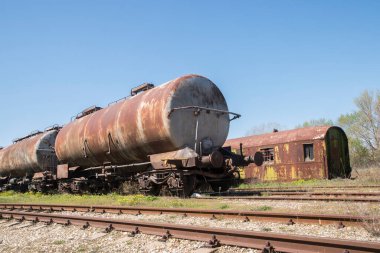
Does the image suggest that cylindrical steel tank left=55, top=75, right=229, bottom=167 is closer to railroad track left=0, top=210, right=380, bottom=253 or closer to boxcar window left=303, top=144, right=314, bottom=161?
railroad track left=0, top=210, right=380, bottom=253

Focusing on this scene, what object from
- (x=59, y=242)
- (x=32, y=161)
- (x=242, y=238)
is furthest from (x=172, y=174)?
(x=32, y=161)

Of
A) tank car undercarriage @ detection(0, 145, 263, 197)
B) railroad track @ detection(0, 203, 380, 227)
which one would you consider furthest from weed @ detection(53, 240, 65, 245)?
tank car undercarriage @ detection(0, 145, 263, 197)

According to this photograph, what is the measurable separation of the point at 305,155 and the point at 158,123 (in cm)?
931

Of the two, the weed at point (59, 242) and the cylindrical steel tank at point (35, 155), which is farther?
the cylindrical steel tank at point (35, 155)

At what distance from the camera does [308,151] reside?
18.6 metres

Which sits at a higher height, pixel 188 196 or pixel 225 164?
pixel 225 164

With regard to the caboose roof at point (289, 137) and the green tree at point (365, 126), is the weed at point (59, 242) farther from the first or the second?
the green tree at point (365, 126)

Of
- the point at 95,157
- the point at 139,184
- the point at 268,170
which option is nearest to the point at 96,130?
the point at 95,157

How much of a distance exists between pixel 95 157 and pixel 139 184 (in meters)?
3.65

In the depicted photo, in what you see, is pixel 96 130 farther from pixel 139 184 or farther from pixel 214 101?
pixel 214 101

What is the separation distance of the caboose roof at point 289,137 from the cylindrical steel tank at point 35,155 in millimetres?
10896

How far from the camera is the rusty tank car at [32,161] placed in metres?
21.6

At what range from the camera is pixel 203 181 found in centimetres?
1281

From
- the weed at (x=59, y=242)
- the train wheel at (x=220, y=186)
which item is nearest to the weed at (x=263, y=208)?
the weed at (x=59, y=242)
